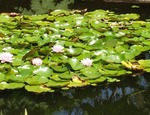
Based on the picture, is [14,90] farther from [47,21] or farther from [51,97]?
[47,21]

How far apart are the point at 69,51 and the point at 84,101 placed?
2.02 feet

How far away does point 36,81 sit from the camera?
2.60 metres

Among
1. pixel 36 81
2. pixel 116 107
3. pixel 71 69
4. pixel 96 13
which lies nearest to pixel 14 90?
pixel 36 81

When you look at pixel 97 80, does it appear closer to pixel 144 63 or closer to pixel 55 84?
pixel 55 84

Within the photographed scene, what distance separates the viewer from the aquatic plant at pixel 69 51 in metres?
2.68

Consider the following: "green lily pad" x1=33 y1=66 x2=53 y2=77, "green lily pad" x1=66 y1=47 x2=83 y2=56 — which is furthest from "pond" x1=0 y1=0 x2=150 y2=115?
"green lily pad" x1=66 y1=47 x2=83 y2=56

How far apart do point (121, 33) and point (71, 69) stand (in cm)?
96

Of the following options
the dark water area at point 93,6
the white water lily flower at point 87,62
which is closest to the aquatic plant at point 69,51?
the white water lily flower at point 87,62

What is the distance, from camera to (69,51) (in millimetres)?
3059

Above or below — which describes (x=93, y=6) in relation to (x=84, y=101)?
below

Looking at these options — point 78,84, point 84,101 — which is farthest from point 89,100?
point 78,84

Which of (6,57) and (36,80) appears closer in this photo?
(36,80)

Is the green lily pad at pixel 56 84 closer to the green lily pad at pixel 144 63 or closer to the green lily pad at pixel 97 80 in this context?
the green lily pad at pixel 97 80

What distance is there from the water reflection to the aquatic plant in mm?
65
